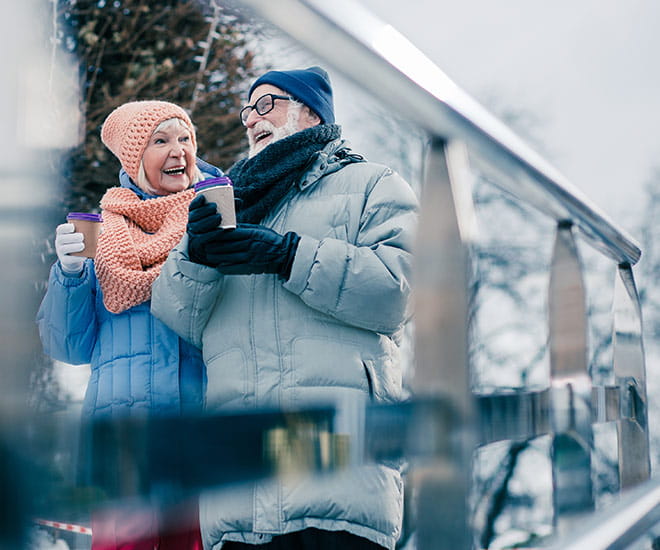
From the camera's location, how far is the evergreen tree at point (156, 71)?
4727 mm

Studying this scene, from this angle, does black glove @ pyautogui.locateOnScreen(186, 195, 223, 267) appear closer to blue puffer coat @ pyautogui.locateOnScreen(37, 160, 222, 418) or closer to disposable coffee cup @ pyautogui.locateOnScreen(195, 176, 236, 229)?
disposable coffee cup @ pyautogui.locateOnScreen(195, 176, 236, 229)

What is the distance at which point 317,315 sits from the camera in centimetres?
139

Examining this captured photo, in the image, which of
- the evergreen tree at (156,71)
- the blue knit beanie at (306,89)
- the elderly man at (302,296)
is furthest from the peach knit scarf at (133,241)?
the evergreen tree at (156,71)

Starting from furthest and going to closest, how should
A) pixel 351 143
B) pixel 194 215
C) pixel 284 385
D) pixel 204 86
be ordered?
1. pixel 204 86
2. pixel 351 143
3. pixel 284 385
4. pixel 194 215

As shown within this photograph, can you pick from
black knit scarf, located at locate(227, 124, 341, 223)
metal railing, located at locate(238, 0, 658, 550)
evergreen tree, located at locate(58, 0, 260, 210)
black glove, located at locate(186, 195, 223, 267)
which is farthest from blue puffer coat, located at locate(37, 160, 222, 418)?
evergreen tree, located at locate(58, 0, 260, 210)

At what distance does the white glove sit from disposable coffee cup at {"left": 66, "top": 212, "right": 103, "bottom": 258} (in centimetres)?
1

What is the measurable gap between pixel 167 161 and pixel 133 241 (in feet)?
0.67

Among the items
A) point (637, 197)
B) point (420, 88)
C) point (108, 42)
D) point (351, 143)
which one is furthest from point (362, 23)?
point (637, 197)

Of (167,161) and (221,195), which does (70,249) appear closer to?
(167,161)

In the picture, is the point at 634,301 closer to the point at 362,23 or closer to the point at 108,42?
the point at 362,23

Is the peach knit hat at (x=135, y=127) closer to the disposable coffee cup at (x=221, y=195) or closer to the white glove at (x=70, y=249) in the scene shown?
the white glove at (x=70, y=249)

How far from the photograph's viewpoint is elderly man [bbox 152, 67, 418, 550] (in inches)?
50.8

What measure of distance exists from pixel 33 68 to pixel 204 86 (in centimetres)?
509

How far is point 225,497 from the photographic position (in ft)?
1.71
